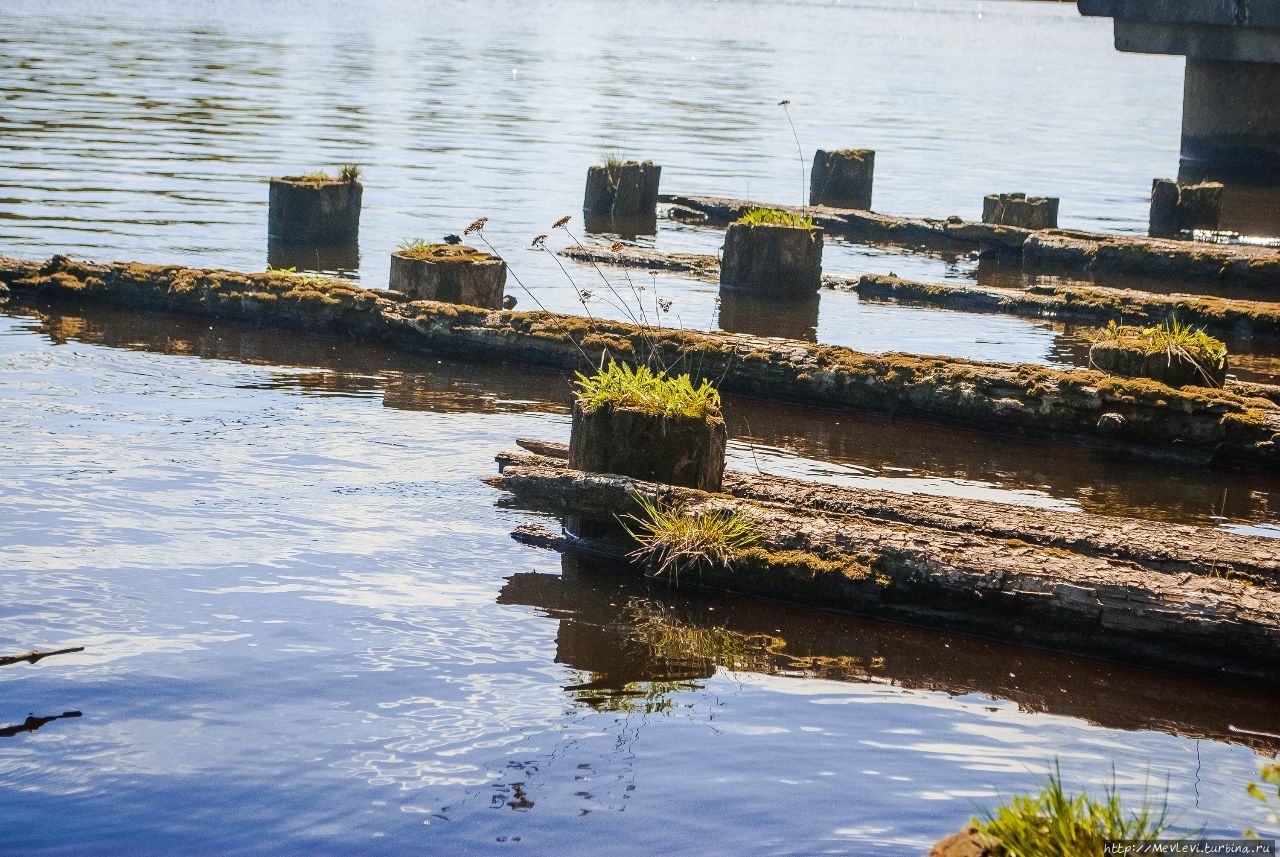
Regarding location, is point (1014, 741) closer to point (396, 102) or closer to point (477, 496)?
point (477, 496)

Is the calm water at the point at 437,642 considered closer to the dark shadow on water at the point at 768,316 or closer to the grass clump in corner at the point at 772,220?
the dark shadow on water at the point at 768,316

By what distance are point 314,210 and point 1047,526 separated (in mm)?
11801

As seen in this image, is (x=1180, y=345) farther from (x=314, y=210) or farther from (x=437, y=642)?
(x=314, y=210)

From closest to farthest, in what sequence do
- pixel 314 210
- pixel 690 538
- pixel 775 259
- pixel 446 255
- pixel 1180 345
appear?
pixel 690 538 < pixel 1180 345 < pixel 446 255 < pixel 775 259 < pixel 314 210

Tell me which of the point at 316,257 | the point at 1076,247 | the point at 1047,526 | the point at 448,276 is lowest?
the point at 1047,526

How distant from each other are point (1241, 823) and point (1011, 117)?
42729 millimetres

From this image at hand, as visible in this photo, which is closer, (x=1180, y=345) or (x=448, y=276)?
(x=1180, y=345)

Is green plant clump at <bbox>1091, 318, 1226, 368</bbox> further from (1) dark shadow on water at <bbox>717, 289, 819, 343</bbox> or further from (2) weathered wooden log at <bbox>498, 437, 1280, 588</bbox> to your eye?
(1) dark shadow on water at <bbox>717, 289, 819, 343</bbox>

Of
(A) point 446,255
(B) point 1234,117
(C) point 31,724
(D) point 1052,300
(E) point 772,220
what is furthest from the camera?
(B) point 1234,117

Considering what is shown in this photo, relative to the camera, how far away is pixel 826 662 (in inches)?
252

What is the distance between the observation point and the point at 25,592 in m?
6.69

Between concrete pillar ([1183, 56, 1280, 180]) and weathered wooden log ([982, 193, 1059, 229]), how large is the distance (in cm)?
1421

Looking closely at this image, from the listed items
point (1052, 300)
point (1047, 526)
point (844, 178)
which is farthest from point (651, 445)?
point (844, 178)

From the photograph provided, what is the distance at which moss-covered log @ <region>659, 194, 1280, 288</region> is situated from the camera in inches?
655
